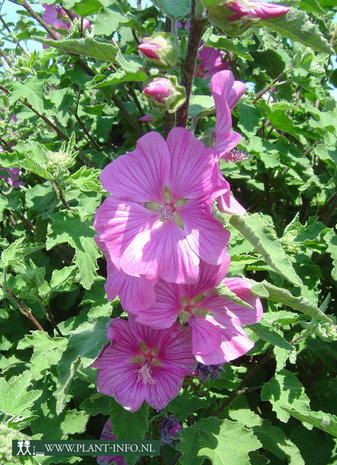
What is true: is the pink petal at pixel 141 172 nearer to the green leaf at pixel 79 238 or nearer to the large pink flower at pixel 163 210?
the large pink flower at pixel 163 210

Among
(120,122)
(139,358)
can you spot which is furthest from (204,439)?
(120,122)

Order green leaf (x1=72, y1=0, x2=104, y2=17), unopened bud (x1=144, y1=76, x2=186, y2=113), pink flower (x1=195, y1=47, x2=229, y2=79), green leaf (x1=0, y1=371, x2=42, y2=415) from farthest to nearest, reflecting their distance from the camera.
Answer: pink flower (x1=195, y1=47, x2=229, y2=79)
green leaf (x1=72, y1=0, x2=104, y2=17)
green leaf (x1=0, y1=371, x2=42, y2=415)
unopened bud (x1=144, y1=76, x2=186, y2=113)

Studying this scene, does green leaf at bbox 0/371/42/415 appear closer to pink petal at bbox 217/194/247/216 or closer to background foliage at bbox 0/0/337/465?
background foliage at bbox 0/0/337/465

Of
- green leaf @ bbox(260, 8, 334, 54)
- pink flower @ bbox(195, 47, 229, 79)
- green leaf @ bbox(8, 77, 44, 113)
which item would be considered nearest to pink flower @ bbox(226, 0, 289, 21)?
green leaf @ bbox(260, 8, 334, 54)

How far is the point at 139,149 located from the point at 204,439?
2.96 feet

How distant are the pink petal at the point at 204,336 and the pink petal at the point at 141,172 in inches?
13.1

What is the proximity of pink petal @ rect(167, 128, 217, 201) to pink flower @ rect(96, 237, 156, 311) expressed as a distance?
23 centimetres

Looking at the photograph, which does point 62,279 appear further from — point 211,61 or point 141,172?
point 211,61

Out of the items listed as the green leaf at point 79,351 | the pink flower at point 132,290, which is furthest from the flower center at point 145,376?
the pink flower at point 132,290

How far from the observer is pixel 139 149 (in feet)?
3.68

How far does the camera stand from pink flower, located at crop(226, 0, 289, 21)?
2.99ft

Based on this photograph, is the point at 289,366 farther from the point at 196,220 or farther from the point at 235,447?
the point at 196,220

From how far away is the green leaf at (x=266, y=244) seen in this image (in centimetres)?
88

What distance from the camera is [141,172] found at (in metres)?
1.14
